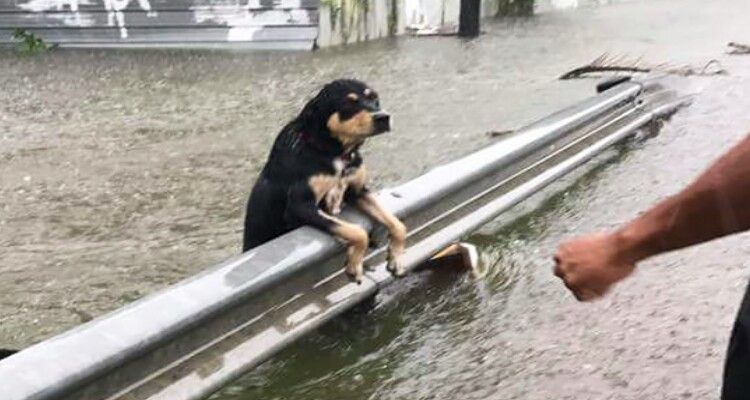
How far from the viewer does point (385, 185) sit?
6.50 metres

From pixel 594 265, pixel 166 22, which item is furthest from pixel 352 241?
pixel 166 22

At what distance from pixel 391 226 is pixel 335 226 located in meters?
0.32

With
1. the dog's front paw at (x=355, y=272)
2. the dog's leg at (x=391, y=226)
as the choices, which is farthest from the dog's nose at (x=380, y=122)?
the dog's front paw at (x=355, y=272)

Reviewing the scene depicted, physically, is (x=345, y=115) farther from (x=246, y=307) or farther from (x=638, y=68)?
(x=638, y=68)

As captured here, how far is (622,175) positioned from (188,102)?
495 centimetres

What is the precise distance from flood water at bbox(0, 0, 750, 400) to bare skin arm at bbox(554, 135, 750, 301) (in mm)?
1392

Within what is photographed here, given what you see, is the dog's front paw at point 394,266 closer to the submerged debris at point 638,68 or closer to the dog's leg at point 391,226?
the dog's leg at point 391,226

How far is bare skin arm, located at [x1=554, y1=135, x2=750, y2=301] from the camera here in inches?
76.4

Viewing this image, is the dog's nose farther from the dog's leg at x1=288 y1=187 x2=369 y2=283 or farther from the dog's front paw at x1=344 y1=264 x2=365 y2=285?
the dog's front paw at x1=344 y1=264 x2=365 y2=285

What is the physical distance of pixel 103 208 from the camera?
6.38m

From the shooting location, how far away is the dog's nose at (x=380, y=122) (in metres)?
3.89

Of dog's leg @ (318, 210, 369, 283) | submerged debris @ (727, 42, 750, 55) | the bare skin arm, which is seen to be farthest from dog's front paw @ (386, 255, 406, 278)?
submerged debris @ (727, 42, 750, 55)

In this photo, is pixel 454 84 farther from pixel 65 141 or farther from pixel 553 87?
pixel 65 141

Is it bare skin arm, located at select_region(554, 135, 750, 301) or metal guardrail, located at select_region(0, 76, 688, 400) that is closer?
bare skin arm, located at select_region(554, 135, 750, 301)
